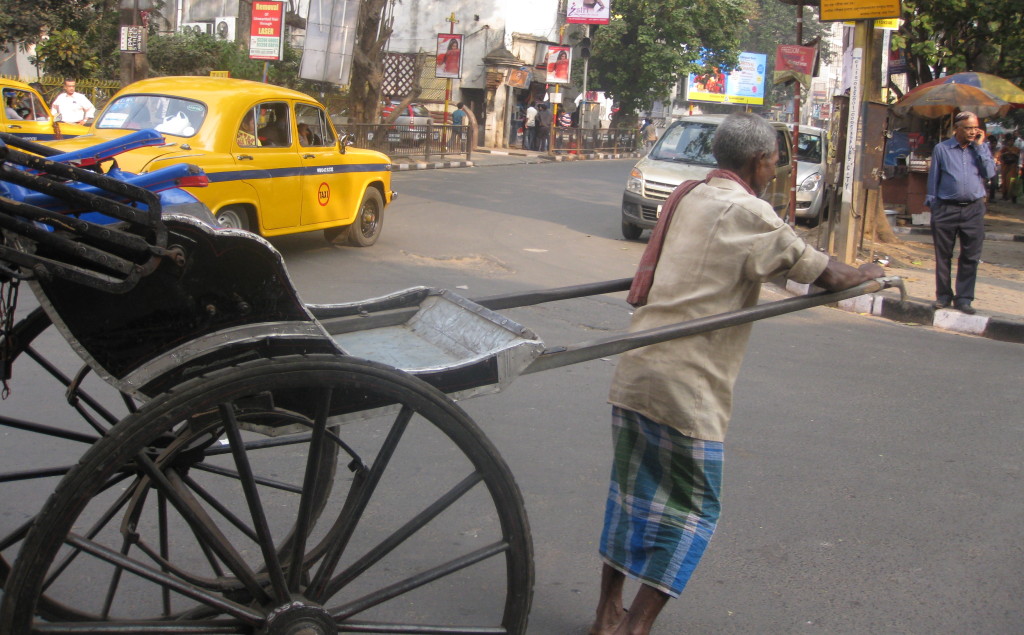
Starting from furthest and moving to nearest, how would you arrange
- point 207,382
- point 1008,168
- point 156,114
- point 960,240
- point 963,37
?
point 1008,168 < point 963,37 < point 156,114 < point 960,240 < point 207,382

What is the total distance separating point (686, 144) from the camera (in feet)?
41.9

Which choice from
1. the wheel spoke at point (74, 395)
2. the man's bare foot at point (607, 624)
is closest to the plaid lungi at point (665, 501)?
the man's bare foot at point (607, 624)

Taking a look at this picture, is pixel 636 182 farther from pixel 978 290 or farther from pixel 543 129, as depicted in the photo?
pixel 543 129

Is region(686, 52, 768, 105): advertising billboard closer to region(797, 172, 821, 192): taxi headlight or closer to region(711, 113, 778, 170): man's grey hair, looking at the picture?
region(797, 172, 821, 192): taxi headlight

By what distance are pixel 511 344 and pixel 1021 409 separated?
182 inches

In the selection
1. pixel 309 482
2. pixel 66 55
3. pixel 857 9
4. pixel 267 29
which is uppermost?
pixel 267 29

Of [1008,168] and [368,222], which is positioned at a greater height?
[1008,168]

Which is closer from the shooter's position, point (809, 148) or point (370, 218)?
point (370, 218)

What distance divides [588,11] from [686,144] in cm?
1818

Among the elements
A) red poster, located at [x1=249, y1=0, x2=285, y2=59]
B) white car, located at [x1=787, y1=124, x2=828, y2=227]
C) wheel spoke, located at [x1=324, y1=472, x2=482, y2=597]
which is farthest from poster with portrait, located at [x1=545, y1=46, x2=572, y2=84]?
wheel spoke, located at [x1=324, y1=472, x2=482, y2=597]

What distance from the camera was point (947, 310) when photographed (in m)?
8.31

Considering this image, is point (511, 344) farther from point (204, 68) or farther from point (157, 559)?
point (204, 68)

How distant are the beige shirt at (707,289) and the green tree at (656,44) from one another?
118 feet

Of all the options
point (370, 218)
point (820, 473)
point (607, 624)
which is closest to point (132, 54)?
point (370, 218)
